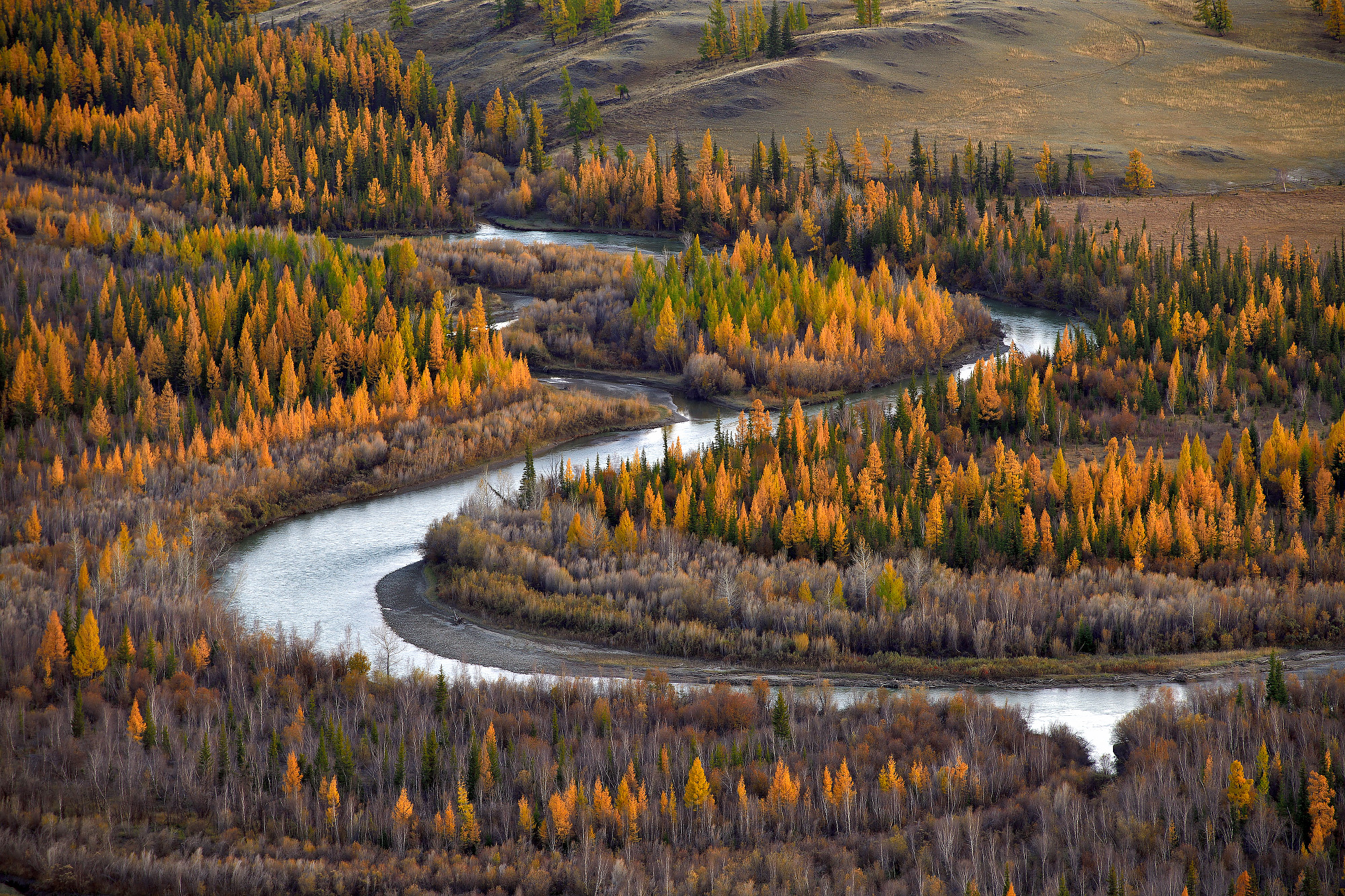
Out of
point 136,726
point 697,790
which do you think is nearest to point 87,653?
point 136,726

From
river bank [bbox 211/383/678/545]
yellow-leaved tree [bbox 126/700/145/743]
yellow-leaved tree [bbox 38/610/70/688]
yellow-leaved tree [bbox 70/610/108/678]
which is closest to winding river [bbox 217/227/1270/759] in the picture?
river bank [bbox 211/383/678/545]

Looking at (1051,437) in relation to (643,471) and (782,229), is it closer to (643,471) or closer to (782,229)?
(643,471)

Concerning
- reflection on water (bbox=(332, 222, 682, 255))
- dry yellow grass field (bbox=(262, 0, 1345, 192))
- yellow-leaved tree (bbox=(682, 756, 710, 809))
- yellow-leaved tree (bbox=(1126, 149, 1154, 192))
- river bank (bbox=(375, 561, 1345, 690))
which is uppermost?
dry yellow grass field (bbox=(262, 0, 1345, 192))

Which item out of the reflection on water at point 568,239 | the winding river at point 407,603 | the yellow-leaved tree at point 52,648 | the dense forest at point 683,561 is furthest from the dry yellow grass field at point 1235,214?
the yellow-leaved tree at point 52,648

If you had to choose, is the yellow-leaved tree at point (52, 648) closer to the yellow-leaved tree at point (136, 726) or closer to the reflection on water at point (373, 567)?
the yellow-leaved tree at point (136, 726)

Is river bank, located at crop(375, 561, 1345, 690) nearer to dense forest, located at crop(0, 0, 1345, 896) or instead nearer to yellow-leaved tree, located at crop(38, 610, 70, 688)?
dense forest, located at crop(0, 0, 1345, 896)

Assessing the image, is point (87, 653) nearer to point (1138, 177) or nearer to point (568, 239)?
point (568, 239)
